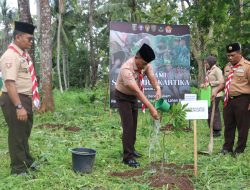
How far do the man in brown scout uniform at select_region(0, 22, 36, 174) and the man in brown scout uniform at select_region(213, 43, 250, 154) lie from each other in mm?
3159

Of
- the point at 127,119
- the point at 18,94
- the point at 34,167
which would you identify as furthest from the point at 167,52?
the point at 18,94

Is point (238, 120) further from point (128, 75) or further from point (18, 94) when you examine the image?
point (18, 94)

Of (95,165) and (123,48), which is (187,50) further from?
(95,165)

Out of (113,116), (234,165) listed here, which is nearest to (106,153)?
(234,165)

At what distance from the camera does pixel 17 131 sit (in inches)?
192

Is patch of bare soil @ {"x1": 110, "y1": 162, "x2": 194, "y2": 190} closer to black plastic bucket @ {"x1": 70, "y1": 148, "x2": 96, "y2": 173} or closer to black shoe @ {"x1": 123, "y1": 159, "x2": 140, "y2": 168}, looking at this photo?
black shoe @ {"x1": 123, "y1": 159, "x2": 140, "y2": 168}

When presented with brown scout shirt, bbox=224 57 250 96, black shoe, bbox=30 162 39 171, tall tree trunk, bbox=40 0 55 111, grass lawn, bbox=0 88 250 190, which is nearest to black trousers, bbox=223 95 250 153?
brown scout shirt, bbox=224 57 250 96

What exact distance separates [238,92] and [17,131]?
3.44 m

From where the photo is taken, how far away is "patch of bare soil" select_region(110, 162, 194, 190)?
474 centimetres

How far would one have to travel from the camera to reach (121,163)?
233 inches

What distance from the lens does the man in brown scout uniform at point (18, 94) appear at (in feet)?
15.1

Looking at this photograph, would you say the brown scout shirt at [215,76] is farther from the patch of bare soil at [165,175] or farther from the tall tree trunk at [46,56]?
the tall tree trunk at [46,56]

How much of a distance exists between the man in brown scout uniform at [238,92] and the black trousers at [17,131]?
3184 millimetres

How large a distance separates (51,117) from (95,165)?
215 inches
